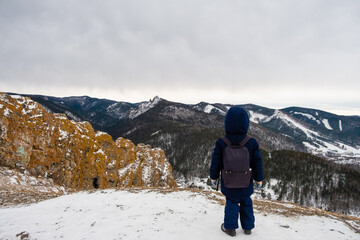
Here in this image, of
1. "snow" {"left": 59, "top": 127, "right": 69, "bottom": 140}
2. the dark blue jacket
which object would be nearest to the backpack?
the dark blue jacket

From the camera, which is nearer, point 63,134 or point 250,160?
point 250,160

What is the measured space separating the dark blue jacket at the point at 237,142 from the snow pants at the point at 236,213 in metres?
0.23

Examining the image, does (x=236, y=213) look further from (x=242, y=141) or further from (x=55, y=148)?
(x=55, y=148)

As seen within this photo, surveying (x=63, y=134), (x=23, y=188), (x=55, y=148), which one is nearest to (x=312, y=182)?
(x=63, y=134)

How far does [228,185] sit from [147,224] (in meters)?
3.04

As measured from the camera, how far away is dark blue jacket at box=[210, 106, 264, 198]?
5188 mm

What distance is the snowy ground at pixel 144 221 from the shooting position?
5.55 m

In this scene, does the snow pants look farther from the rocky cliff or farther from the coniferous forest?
the coniferous forest

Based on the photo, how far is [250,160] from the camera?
536 centimetres

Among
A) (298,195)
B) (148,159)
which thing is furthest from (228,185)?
(298,195)

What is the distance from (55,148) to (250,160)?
2304cm

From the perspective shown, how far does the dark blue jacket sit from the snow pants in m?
0.23

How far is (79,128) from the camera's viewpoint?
26094 millimetres

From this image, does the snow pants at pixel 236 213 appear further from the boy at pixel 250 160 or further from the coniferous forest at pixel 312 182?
the coniferous forest at pixel 312 182
